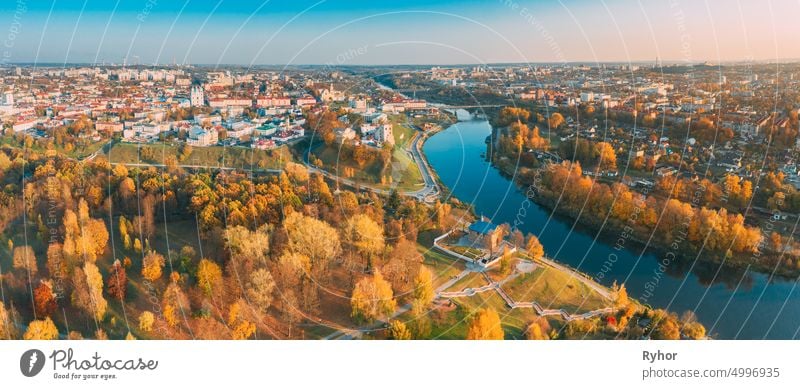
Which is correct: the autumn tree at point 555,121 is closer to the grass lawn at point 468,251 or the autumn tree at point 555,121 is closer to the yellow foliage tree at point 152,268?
the grass lawn at point 468,251

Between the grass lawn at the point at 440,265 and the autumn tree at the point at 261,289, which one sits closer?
the autumn tree at the point at 261,289

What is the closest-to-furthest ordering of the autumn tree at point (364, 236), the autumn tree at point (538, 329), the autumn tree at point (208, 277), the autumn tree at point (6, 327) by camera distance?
the autumn tree at point (6, 327) < the autumn tree at point (538, 329) < the autumn tree at point (208, 277) < the autumn tree at point (364, 236)

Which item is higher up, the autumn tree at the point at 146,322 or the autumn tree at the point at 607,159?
the autumn tree at the point at 607,159

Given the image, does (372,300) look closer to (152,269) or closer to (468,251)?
(468,251)

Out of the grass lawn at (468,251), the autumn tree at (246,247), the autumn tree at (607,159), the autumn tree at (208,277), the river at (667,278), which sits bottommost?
the river at (667,278)

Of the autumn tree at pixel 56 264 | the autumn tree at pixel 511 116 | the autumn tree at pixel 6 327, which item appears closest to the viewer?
the autumn tree at pixel 6 327

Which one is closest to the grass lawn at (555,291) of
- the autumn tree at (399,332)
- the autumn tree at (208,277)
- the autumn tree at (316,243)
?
the autumn tree at (399,332)

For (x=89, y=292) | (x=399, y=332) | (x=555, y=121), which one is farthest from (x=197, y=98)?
(x=399, y=332)
